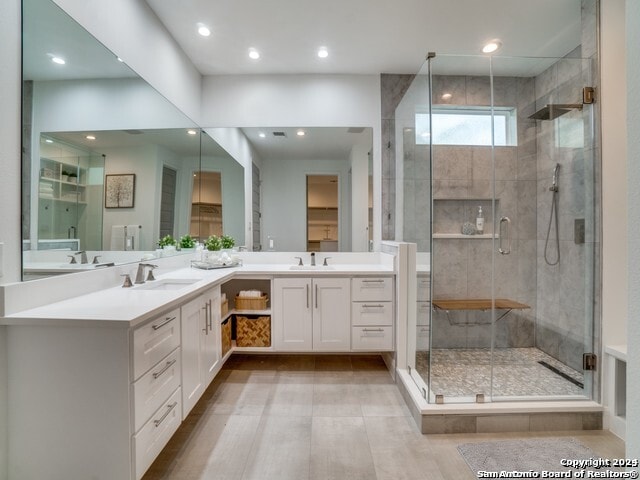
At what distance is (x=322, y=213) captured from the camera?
3.14m

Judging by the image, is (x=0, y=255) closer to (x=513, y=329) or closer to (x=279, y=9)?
(x=279, y=9)

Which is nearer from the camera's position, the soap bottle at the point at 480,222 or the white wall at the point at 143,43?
the white wall at the point at 143,43

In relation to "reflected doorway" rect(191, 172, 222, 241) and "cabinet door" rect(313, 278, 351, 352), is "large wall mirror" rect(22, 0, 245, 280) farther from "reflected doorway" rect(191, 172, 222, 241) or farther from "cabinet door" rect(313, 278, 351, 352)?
"cabinet door" rect(313, 278, 351, 352)

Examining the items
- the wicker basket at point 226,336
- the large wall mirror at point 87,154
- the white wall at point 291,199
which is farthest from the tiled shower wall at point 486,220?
the large wall mirror at point 87,154

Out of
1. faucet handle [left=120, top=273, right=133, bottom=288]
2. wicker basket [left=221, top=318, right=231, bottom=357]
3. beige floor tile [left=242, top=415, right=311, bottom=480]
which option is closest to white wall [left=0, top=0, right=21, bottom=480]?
faucet handle [left=120, top=273, right=133, bottom=288]

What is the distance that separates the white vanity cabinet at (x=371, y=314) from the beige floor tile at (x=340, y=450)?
73cm

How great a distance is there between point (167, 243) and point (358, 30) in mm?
2348

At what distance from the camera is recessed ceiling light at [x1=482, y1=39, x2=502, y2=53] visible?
8.64 feet

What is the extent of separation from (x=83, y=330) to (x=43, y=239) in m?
0.53

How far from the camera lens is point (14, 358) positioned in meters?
1.23

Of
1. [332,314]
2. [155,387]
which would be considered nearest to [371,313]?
[332,314]

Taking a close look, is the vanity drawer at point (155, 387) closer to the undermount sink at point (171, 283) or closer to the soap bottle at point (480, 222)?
the undermount sink at point (171, 283)

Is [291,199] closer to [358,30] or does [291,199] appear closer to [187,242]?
[187,242]

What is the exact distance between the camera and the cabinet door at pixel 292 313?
2631mm
